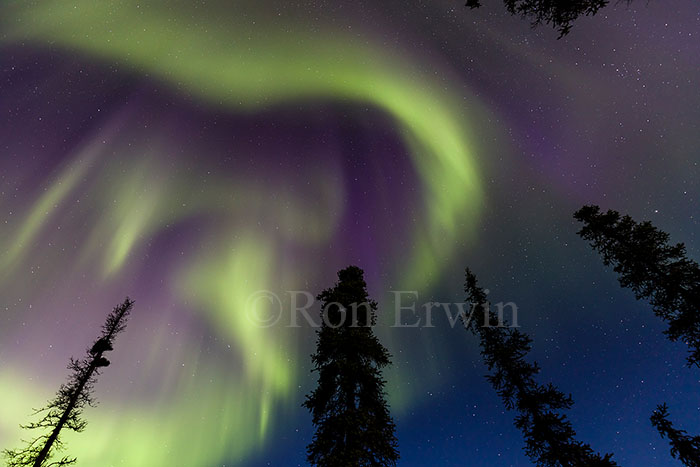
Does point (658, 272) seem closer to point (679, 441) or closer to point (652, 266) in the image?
point (652, 266)

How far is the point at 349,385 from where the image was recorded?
10.9 m

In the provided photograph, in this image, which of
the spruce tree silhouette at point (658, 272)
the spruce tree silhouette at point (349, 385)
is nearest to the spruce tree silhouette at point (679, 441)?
the spruce tree silhouette at point (658, 272)

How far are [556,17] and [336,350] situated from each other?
12512 mm

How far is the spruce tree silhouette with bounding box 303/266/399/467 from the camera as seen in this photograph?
30.9ft

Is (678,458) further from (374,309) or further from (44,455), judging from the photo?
(44,455)

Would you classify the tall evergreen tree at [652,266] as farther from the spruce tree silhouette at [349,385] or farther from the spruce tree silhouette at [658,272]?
the spruce tree silhouette at [349,385]

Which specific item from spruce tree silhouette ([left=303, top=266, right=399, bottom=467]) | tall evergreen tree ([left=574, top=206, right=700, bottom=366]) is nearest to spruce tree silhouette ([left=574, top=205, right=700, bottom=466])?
tall evergreen tree ([left=574, top=206, right=700, bottom=366])

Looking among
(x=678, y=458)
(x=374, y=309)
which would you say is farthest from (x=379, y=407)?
(x=678, y=458)

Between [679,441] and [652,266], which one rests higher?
[652,266]

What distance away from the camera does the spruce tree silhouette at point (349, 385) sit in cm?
942

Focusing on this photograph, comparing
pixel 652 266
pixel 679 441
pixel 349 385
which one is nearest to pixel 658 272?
pixel 652 266

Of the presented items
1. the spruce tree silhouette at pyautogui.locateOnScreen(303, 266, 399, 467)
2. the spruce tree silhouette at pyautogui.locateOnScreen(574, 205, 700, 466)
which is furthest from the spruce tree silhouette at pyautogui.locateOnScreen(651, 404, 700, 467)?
the spruce tree silhouette at pyautogui.locateOnScreen(303, 266, 399, 467)

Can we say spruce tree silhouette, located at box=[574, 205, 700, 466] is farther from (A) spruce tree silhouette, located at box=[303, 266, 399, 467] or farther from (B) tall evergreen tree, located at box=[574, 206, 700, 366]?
(A) spruce tree silhouette, located at box=[303, 266, 399, 467]

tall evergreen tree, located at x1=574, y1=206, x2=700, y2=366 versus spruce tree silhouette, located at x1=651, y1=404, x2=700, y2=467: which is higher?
tall evergreen tree, located at x1=574, y1=206, x2=700, y2=366
